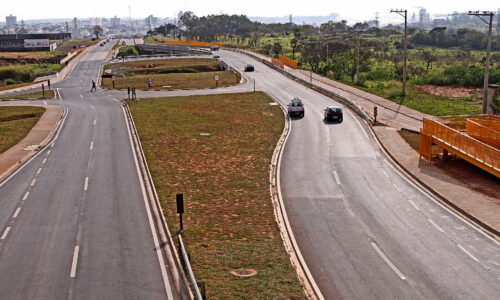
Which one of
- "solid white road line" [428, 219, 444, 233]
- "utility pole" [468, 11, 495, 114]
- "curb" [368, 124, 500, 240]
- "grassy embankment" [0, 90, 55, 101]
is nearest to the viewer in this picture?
"curb" [368, 124, 500, 240]

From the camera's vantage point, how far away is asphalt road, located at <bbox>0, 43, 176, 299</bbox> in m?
17.0

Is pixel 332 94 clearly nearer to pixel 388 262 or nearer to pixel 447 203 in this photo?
pixel 447 203

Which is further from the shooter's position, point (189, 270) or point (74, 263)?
point (74, 263)

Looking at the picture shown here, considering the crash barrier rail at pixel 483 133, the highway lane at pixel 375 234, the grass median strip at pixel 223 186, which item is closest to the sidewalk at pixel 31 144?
the grass median strip at pixel 223 186

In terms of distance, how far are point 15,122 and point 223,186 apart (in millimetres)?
29382

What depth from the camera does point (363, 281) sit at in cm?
1770

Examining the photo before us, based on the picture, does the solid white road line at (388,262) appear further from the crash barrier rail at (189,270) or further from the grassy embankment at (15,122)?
the grassy embankment at (15,122)

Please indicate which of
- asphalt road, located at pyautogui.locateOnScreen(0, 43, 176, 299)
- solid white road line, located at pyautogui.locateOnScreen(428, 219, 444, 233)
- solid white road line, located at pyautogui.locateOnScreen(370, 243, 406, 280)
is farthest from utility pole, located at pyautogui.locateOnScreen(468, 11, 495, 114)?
asphalt road, located at pyautogui.locateOnScreen(0, 43, 176, 299)

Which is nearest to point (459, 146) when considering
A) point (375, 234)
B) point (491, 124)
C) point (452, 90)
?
point (491, 124)

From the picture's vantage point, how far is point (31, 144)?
3894cm

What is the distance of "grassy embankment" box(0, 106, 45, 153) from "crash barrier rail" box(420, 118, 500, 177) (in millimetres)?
29351

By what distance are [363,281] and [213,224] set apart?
24.5ft

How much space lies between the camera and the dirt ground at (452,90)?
62.7 metres

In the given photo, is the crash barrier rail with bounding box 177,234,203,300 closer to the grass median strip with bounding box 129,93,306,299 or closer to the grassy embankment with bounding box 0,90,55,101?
the grass median strip with bounding box 129,93,306,299
